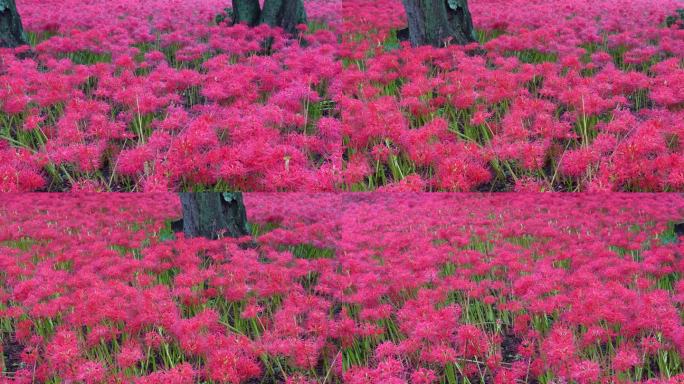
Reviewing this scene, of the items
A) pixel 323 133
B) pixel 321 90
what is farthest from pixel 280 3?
pixel 323 133

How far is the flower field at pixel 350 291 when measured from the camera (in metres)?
2.23

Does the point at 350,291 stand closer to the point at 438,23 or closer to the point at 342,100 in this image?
the point at 342,100

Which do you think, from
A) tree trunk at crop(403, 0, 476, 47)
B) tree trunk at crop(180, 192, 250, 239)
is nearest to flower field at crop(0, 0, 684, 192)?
tree trunk at crop(403, 0, 476, 47)

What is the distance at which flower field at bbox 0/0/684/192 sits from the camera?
2062mm

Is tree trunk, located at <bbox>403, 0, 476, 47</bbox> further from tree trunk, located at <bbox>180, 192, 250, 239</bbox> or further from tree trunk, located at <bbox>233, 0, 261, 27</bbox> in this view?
tree trunk, located at <bbox>180, 192, 250, 239</bbox>

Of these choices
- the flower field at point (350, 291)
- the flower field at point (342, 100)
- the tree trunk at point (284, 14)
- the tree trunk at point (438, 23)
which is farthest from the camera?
the tree trunk at point (284, 14)

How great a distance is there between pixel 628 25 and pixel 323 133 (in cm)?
140

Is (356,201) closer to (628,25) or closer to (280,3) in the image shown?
(280,3)

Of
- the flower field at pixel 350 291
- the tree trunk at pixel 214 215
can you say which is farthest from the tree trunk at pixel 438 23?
the tree trunk at pixel 214 215

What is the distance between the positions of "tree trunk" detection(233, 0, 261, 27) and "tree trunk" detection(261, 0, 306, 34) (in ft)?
0.11

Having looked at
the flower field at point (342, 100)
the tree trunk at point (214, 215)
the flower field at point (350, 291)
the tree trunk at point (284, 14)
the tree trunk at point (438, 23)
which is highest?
the tree trunk at point (284, 14)

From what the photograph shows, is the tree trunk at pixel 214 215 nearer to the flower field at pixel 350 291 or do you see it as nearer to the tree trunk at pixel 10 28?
the flower field at pixel 350 291

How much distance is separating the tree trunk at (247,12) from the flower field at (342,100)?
0.07m

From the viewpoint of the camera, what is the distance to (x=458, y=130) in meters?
2.17
